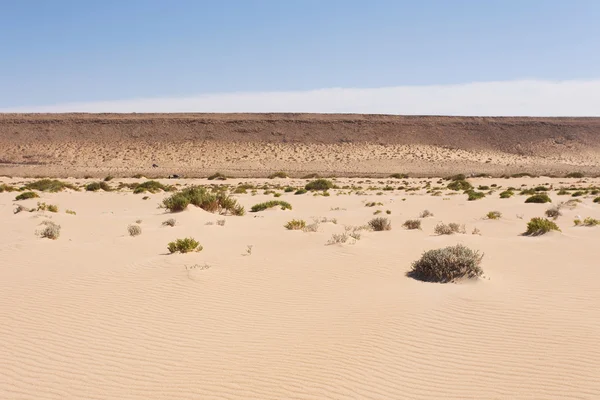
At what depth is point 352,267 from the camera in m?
9.77

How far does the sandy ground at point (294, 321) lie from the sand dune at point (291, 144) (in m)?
47.9

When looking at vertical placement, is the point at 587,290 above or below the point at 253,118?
below

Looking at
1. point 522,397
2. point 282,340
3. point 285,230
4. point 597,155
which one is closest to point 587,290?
point 522,397

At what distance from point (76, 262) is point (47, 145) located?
2734 inches

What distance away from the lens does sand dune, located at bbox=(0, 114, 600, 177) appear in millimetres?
64500

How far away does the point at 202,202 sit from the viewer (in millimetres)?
18859

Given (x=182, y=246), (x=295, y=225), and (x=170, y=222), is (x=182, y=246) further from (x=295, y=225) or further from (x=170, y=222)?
(x=170, y=222)

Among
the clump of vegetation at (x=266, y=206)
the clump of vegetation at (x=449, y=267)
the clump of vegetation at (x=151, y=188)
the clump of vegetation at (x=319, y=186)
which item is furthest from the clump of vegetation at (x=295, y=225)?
the clump of vegetation at (x=319, y=186)

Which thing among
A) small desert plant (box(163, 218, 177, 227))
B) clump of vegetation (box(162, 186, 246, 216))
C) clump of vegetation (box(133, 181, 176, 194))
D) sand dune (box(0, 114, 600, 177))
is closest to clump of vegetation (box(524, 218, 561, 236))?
small desert plant (box(163, 218, 177, 227))

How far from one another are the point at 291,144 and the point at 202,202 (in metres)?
56.7

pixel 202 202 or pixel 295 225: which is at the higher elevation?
pixel 202 202

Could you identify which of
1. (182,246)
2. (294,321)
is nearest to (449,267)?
(294,321)

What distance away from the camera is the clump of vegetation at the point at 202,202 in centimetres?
1795

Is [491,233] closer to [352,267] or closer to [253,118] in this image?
[352,267]
